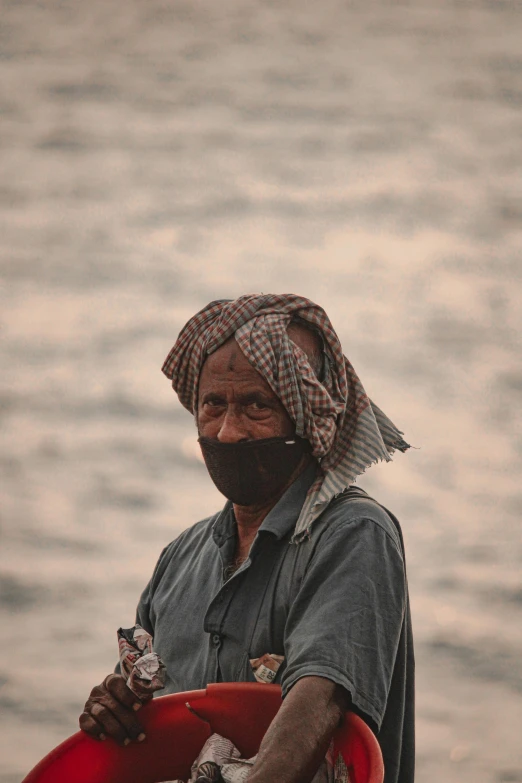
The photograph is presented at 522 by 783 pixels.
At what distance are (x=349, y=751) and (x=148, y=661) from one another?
1.81ft

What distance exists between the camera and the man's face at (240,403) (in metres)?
3.07

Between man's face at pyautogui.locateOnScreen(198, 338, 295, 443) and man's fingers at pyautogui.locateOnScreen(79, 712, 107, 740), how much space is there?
81 cm

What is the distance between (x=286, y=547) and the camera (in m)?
2.96

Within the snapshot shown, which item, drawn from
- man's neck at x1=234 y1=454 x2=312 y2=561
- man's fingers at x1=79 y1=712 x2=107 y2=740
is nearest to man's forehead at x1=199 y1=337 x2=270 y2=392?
man's neck at x1=234 y1=454 x2=312 y2=561

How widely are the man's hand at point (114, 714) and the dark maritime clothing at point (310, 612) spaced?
0.84 feet

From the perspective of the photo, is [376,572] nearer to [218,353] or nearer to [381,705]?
[381,705]

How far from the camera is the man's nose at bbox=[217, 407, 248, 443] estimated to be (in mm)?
3072

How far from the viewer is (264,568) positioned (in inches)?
117

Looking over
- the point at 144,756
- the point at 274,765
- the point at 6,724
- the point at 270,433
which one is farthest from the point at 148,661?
the point at 6,724

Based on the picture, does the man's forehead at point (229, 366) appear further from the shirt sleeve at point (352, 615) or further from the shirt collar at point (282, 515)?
the shirt sleeve at point (352, 615)

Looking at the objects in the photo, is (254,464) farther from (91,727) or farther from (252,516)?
(91,727)

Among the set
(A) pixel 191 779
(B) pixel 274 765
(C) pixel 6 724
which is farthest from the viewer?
(C) pixel 6 724

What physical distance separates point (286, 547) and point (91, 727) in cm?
68

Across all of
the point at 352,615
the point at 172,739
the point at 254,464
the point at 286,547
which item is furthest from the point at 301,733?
the point at 254,464
